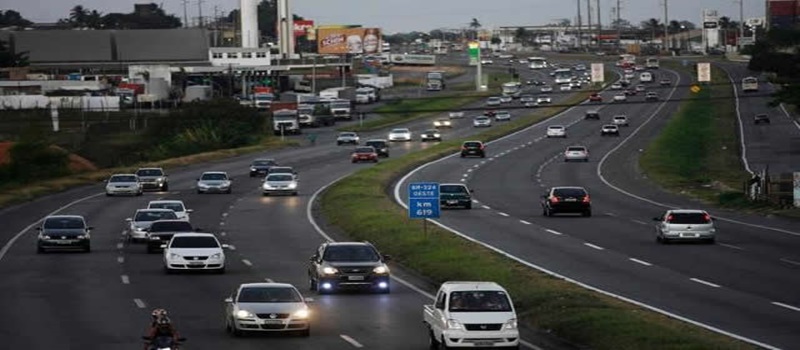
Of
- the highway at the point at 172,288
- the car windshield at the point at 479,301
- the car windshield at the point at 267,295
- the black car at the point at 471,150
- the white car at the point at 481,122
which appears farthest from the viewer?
the white car at the point at 481,122

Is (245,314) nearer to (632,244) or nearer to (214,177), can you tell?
(632,244)

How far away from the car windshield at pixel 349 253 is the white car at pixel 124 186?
44.3m

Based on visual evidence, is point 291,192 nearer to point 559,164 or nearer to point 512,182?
point 512,182

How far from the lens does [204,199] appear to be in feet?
262

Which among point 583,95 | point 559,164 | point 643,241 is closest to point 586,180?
point 559,164

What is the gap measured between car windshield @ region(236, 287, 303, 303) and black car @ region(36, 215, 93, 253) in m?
22.9

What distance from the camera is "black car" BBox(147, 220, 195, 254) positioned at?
5200cm

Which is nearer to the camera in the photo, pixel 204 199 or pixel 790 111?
pixel 204 199

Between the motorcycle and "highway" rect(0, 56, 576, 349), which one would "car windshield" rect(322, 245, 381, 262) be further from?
the motorcycle

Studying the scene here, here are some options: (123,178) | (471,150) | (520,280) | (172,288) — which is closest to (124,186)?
(123,178)

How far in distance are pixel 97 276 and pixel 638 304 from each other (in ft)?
54.0

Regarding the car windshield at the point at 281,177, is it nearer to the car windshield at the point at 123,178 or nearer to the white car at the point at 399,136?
the car windshield at the point at 123,178

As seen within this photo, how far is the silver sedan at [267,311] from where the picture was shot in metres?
29.6

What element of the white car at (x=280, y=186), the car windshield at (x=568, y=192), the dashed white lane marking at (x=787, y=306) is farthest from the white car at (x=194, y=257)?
the white car at (x=280, y=186)
